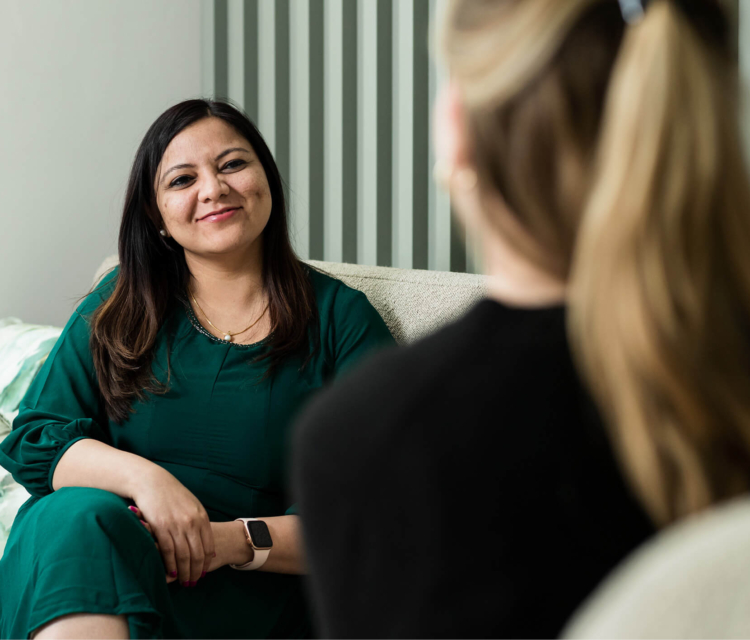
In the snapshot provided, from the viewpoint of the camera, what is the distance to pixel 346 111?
2.38m

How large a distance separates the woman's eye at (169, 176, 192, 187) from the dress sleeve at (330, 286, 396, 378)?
0.39 meters

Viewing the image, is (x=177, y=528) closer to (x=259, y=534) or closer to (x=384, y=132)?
(x=259, y=534)

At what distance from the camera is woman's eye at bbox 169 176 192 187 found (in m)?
1.64

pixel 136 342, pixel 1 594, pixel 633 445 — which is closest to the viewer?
pixel 633 445

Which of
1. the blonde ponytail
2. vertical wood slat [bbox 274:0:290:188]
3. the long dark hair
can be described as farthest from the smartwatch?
vertical wood slat [bbox 274:0:290:188]

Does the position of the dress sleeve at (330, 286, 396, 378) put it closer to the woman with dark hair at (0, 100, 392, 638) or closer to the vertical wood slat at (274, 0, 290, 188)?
the woman with dark hair at (0, 100, 392, 638)

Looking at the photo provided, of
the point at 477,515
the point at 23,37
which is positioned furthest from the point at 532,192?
the point at 23,37

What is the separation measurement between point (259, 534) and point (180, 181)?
2.44 ft

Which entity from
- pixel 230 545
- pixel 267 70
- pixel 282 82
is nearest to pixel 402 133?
pixel 282 82

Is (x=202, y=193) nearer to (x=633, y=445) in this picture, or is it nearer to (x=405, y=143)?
(x=405, y=143)

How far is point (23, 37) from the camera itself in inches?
97.3

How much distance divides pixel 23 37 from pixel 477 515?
8.23ft

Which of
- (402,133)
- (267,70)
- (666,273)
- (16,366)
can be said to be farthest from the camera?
(267,70)

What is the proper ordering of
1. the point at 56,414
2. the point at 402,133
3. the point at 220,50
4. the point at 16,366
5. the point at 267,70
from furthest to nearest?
1. the point at 220,50
2. the point at 267,70
3. the point at 402,133
4. the point at 16,366
5. the point at 56,414
